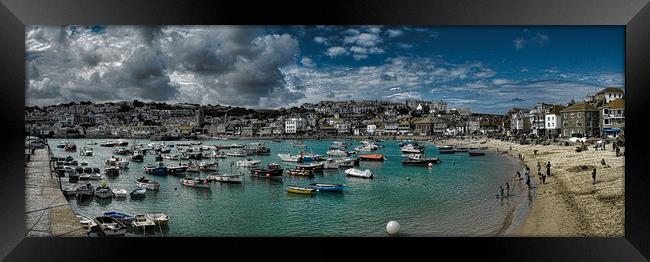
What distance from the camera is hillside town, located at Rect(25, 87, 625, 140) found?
6.73m

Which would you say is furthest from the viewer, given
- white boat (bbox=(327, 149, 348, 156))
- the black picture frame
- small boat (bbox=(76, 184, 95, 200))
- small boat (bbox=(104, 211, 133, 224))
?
white boat (bbox=(327, 149, 348, 156))

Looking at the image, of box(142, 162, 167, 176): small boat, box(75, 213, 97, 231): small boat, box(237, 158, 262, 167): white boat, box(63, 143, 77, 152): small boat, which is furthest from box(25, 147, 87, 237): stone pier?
box(237, 158, 262, 167): white boat

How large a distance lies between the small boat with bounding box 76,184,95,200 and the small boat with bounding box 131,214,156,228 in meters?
0.69

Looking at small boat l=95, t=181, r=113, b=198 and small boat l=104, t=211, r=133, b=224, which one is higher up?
small boat l=95, t=181, r=113, b=198

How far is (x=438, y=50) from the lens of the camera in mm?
6820

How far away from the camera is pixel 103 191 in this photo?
22.1 feet

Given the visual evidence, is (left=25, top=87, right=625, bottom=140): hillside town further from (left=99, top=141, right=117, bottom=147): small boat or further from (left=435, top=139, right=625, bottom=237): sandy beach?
(left=435, top=139, right=625, bottom=237): sandy beach

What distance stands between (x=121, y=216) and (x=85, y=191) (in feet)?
2.30

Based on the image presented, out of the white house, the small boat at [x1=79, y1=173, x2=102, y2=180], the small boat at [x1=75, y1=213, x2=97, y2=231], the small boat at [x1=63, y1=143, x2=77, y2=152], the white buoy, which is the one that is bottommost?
the white buoy

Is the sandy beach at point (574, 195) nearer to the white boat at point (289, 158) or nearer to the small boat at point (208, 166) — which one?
the white boat at point (289, 158)
